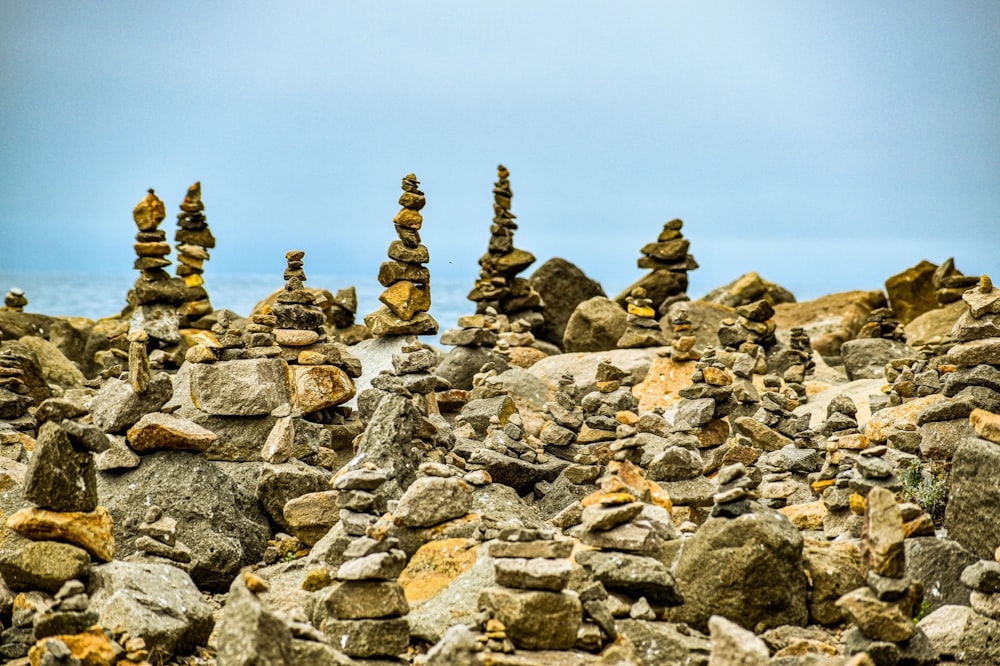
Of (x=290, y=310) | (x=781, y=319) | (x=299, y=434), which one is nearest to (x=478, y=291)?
(x=781, y=319)

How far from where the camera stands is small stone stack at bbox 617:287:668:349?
22.1 meters

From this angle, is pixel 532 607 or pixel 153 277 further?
pixel 153 277

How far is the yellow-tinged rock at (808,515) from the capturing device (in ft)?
36.3

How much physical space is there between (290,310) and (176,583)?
6.56m

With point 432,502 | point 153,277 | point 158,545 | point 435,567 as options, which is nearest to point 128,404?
point 158,545

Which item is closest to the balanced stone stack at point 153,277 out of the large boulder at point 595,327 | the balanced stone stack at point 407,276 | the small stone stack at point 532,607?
the balanced stone stack at point 407,276

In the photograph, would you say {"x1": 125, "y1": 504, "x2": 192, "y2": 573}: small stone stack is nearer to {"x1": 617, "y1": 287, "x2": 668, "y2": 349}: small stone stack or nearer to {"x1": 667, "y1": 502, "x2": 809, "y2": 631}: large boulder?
{"x1": 667, "y1": 502, "x2": 809, "y2": 631}: large boulder

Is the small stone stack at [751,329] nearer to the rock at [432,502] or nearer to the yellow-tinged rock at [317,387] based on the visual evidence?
the yellow-tinged rock at [317,387]

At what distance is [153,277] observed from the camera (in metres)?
21.3

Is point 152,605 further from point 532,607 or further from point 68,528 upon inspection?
point 532,607

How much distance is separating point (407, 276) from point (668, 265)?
14081 millimetres

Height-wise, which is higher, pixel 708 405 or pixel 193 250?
pixel 193 250

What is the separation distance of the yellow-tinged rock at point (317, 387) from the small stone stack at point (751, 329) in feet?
34.9

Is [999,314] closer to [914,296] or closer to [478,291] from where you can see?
[478,291]
